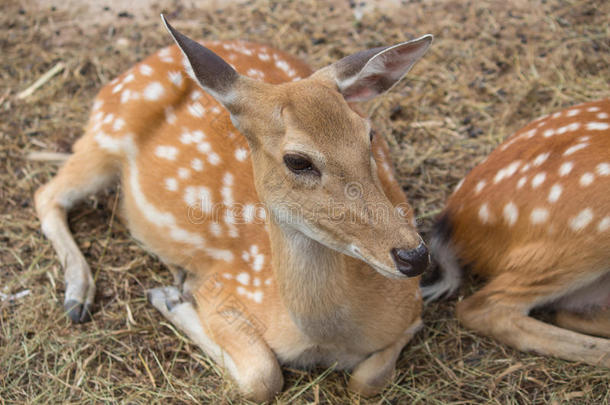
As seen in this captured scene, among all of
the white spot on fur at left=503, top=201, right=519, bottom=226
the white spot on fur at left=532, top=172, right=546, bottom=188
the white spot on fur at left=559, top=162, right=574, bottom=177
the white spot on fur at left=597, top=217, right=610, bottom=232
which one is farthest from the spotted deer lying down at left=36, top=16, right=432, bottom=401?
the white spot on fur at left=597, top=217, right=610, bottom=232

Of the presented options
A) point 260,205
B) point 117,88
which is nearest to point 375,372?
point 260,205

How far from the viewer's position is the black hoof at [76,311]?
292 cm

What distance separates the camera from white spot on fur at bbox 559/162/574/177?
2566 millimetres

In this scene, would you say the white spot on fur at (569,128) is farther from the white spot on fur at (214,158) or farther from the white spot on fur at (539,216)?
the white spot on fur at (214,158)

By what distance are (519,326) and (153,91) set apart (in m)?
1.95

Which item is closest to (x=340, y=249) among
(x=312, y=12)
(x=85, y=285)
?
(x=85, y=285)

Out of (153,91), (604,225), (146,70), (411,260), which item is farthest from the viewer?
(146,70)

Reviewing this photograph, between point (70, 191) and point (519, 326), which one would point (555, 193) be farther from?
point (70, 191)

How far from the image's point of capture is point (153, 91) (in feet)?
10.3

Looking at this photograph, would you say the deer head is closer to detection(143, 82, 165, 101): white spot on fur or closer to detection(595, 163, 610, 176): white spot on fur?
detection(595, 163, 610, 176): white spot on fur

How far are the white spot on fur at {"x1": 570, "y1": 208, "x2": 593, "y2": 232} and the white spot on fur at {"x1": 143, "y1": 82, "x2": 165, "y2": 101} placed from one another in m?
1.89

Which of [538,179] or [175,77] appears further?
[175,77]

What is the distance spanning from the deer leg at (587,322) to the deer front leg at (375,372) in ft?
2.48

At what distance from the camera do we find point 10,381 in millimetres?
2686
